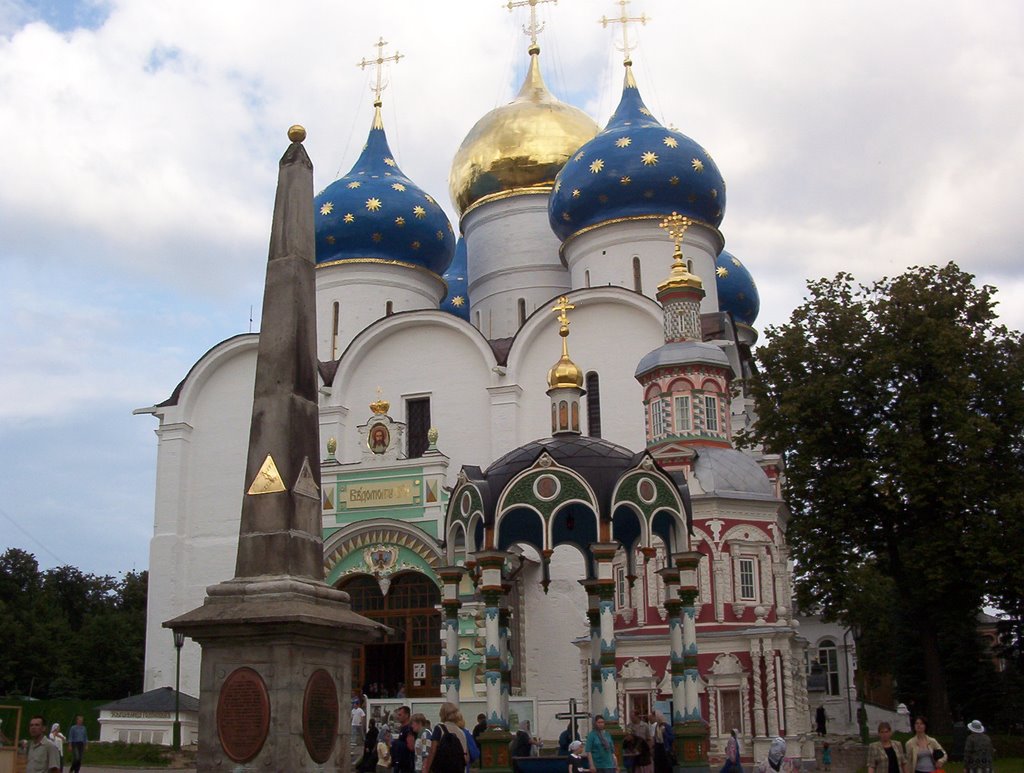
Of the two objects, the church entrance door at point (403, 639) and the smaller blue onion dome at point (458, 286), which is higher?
the smaller blue onion dome at point (458, 286)

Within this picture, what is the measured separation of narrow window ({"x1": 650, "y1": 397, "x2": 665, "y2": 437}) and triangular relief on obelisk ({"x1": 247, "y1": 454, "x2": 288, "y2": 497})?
1452 cm

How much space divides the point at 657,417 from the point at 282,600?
15228mm

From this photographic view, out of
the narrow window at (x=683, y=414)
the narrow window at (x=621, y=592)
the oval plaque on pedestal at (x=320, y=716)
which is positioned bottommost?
the oval plaque on pedestal at (x=320, y=716)

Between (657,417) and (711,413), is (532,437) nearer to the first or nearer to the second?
(657,417)

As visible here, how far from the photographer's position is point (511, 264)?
103 ft

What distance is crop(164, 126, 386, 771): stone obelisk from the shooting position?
7707 mm

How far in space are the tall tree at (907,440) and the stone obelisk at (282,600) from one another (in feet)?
49.7

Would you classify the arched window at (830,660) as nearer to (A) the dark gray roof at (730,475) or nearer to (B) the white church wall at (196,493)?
(A) the dark gray roof at (730,475)

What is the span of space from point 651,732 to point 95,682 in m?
29.9

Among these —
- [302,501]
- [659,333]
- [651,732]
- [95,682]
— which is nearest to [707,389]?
[659,333]

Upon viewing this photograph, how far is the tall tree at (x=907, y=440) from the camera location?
21297 millimetres

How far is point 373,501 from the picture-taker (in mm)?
24031

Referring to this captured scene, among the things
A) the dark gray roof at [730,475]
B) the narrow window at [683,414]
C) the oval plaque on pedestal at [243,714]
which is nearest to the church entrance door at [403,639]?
the narrow window at [683,414]

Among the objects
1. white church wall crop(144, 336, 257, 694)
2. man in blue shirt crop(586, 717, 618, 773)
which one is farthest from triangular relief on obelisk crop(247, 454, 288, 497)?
white church wall crop(144, 336, 257, 694)
